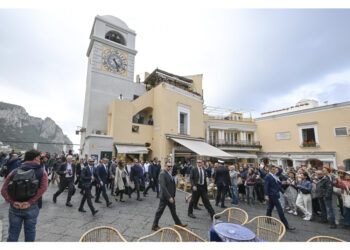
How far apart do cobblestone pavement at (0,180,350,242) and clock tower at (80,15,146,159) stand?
9000mm

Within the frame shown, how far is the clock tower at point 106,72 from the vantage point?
14.2 metres

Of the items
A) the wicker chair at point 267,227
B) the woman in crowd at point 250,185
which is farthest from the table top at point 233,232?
the woman in crowd at point 250,185

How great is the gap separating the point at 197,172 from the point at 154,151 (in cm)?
918

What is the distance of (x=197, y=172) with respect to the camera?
4598 mm

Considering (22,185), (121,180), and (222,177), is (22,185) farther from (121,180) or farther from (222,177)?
(222,177)

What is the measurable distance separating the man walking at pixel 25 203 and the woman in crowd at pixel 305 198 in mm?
6575

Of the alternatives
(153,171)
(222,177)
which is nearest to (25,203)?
(222,177)

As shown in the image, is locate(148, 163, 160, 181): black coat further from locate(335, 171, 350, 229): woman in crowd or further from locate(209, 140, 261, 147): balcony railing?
locate(209, 140, 261, 147): balcony railing

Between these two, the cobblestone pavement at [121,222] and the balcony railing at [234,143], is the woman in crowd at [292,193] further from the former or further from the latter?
the balcony railing at [234,143]

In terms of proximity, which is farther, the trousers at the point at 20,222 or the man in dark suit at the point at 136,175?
the man in dark suit at the point at 136,175

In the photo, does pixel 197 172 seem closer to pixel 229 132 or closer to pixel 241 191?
pixel 241 191

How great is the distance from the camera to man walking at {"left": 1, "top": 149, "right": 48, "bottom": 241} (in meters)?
2.19

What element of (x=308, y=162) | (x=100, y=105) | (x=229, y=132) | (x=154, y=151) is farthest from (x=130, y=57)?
(x=308, y=162)
